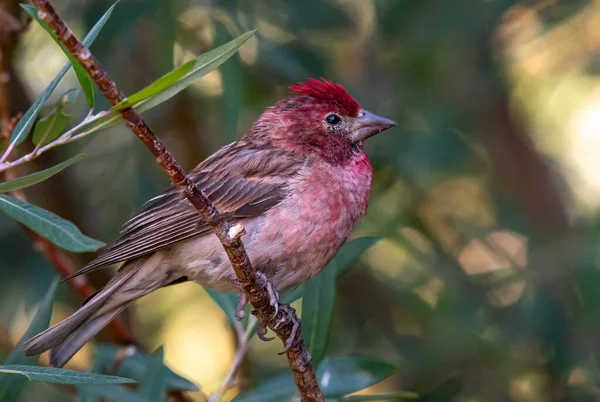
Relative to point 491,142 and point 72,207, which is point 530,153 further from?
point 72,207

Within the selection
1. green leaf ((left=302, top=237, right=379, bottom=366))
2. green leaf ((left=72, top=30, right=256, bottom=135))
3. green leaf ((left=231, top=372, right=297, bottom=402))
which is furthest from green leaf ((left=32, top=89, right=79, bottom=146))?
green leaf ((left=231, top=372, right=297, bottom=402))

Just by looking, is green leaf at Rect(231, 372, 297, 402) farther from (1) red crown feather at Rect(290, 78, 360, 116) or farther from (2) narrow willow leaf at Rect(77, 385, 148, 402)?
(1) red crown feather at Rect(290, 78, 360, 116)

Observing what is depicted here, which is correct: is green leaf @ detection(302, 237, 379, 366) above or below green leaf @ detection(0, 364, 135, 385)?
below

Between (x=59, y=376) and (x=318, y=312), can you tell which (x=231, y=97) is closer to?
(x=318, y=312)

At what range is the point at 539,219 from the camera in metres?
6.58

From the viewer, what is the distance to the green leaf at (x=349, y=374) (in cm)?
417

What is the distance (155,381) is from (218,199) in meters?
0.93

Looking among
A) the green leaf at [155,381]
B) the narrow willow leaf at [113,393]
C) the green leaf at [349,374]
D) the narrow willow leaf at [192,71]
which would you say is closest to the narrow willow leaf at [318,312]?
the green leaf at [349,374]

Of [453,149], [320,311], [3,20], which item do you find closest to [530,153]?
[453,149]

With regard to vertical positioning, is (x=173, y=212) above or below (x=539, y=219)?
above

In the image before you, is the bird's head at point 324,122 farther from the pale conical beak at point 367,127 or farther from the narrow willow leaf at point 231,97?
the narrow willow leaf at point 231,97

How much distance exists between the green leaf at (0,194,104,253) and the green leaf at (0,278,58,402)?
0.99m

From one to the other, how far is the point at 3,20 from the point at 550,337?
3.47 metres

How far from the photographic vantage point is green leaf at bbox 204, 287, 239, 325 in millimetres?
4449
